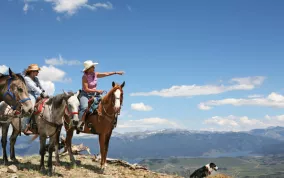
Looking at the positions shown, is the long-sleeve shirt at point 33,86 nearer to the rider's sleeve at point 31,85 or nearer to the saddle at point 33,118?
the rider's sleeve at point 31,85

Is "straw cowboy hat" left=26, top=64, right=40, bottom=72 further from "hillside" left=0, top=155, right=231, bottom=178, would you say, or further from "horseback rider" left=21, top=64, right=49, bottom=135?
"hillside" left=0, top=155, right=231, bottom=178

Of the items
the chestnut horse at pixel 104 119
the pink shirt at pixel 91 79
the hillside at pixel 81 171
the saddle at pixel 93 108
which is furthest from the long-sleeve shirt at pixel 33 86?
the hillside at pixel 81 171

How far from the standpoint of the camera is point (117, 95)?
14859 mm

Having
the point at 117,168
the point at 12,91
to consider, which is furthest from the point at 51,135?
the point at 117,168

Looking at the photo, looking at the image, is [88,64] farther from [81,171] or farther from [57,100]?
[81,171]

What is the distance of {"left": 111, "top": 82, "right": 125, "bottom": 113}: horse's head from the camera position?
14773mm

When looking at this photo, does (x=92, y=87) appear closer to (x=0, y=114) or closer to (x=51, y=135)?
(x=51, y=135)

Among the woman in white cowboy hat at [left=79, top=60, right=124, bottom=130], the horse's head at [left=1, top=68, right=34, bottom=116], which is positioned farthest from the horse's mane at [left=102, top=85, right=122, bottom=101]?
the horse's head at [left=1, top=68, right=34, bottom=116]

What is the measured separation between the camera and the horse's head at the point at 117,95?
14.8m

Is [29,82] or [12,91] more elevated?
[29,82]

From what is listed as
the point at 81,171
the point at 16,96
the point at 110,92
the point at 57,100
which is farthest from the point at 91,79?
the point at 16,96

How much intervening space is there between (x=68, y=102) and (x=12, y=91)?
296 centimetres

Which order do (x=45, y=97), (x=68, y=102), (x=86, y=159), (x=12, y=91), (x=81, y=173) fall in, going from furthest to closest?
(x=86, y=159), (x=81, y=173), (x=45, y=97), (x=68, y=102), (x=12, y=91)

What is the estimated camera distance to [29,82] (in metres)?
14.0
